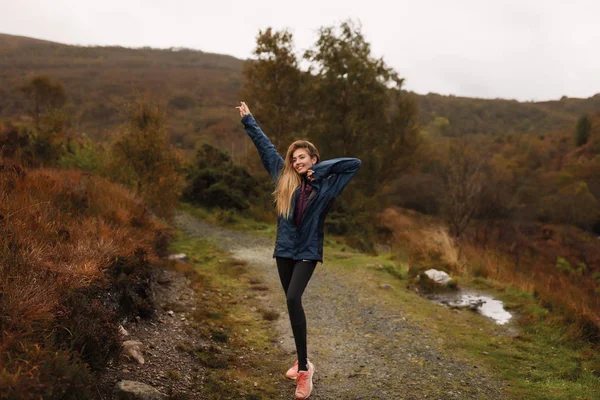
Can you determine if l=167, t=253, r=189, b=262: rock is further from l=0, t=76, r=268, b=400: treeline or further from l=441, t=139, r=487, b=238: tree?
l=441, t=139, r=487, b=238: tree

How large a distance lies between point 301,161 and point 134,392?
2.32 meters

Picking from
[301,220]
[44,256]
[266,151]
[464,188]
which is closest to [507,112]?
[464,188]

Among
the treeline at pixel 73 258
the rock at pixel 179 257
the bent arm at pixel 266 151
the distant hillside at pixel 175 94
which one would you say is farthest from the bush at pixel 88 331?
the distant hillside at pixel 175 94

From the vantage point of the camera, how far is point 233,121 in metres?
59.9

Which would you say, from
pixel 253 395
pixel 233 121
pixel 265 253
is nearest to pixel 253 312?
pixel 253 395

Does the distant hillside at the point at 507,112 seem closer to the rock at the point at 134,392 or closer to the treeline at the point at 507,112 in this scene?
the treeline at the point at 507,112

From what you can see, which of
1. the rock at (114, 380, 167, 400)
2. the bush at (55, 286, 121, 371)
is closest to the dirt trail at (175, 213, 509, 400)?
the rock at (114, 380, 167, 400)

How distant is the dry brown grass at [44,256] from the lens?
2.37 m

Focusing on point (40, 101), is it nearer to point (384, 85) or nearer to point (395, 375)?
point (384, 85)

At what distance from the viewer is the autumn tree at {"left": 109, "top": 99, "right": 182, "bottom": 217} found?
11375mm

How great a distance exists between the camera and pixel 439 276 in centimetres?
881

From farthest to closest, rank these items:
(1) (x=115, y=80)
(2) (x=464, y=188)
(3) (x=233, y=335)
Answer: (1) (x=115, y=80)
(2) (x=464, y=188)
(3) (x=233, y=335)

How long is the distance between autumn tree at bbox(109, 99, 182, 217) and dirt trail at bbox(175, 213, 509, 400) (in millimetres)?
5375

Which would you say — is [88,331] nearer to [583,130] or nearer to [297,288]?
Answer: [297,288]
